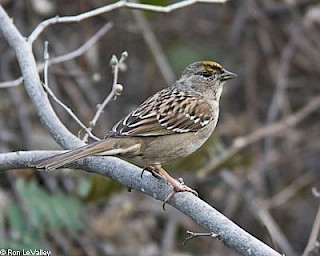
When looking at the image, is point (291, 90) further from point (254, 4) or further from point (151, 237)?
point (151, 237)

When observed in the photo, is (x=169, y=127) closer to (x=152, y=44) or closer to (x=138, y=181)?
(x=138, y=181)

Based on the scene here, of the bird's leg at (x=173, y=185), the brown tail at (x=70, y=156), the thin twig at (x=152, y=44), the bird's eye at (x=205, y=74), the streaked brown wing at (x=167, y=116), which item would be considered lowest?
the bird's leg at (x=173, y=185)

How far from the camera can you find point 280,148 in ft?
22.3

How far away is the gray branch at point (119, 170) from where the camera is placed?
2797mm

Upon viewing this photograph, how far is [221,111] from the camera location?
6.76m

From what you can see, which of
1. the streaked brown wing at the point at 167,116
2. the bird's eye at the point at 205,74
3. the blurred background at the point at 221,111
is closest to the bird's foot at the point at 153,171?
the streaked brown wing at the point at 167,116

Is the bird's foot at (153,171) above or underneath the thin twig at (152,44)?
underneath

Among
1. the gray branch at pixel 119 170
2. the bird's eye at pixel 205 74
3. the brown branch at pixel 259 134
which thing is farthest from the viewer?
the brown branch at pixel 259 134

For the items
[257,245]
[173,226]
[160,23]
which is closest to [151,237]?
[173,226]

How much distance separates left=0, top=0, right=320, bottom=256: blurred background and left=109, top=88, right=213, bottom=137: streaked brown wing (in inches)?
39.2

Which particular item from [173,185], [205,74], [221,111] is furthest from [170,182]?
[221,111]

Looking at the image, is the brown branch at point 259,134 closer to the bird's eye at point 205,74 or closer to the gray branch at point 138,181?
the bird's eye at point 205,74

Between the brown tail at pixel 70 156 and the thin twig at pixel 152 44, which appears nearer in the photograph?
the brown tail at pixel 70 156

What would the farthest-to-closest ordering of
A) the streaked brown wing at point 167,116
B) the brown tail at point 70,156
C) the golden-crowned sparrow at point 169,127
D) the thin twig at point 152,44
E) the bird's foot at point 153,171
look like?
the thin twig at point 152,44 → the streaked brown wing at point 167,116 → the bird's foot at point 153,171 → the golden-crowned sparrow at point 169,127 → the brown tail at point 70,156
